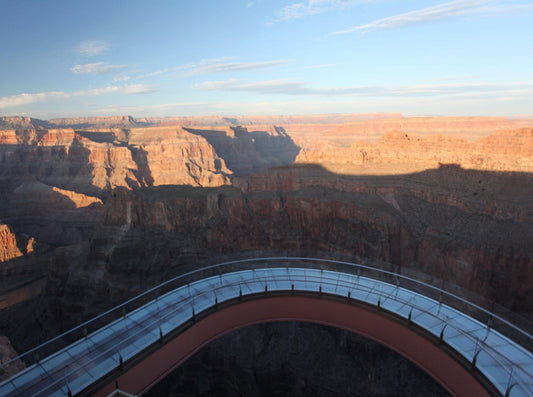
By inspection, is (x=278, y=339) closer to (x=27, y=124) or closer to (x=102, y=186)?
(x=102, y=186)

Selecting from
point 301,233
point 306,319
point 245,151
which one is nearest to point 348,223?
point 301,233

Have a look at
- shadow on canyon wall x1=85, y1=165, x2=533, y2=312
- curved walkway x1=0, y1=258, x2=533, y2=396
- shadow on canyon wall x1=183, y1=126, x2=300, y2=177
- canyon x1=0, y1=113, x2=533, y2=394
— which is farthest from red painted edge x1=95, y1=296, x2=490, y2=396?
shadow on canyon wall x1=183, y1=126, x2=300, y2=177

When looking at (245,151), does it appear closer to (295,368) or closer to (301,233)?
(301,233)

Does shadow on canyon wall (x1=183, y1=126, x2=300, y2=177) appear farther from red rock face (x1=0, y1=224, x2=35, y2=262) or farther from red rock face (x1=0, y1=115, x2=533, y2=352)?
red rock face (x1=0, y1=115, x2=533, y2=352)

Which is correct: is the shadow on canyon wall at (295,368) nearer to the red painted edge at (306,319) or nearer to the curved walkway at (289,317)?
the curved walkway at (289,317)

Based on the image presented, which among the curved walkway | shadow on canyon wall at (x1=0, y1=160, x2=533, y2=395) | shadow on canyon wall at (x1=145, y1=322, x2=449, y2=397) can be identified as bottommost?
shadow on canyon wall at (x1=145, y1=322, x2=449, y2=397)

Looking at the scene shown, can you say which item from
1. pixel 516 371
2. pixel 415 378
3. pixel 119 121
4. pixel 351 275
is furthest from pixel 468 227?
pixel 119 121
